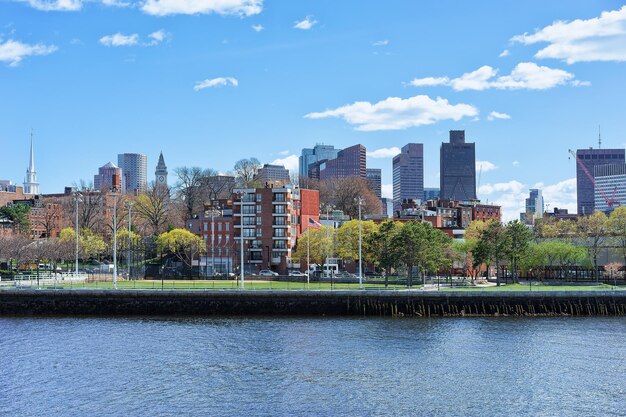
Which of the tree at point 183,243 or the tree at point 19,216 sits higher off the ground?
the tree at point 19,216

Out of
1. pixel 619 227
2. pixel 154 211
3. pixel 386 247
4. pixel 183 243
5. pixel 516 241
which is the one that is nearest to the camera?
pixel 386 247

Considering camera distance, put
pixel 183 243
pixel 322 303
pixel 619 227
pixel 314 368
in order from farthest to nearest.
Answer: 1. pixel 183 243
2. pixel 619 227
3. pixel 322 303
4. pixel 314 368

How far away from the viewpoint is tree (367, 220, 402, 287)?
93062mm

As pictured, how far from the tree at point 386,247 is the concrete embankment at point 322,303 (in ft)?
46.4

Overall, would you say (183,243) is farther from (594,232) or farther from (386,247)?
(594,232)

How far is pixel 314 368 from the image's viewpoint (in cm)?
4919

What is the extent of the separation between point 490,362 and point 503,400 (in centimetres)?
1013

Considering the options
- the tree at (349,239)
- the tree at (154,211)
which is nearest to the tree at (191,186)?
the tree at (154,211)

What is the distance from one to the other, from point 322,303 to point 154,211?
8235cm

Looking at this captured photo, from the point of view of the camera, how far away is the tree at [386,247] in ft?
305

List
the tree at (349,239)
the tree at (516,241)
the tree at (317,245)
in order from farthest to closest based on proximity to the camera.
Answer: the tree at (317,245), the tree at (349,239), the tree at (516,241)

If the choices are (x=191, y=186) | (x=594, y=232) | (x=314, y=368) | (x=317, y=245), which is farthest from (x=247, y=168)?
(x=314, y=368)

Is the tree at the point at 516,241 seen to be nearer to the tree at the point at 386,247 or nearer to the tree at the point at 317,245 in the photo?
the tree at the point at 386,247

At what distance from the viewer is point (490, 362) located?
5159cm
